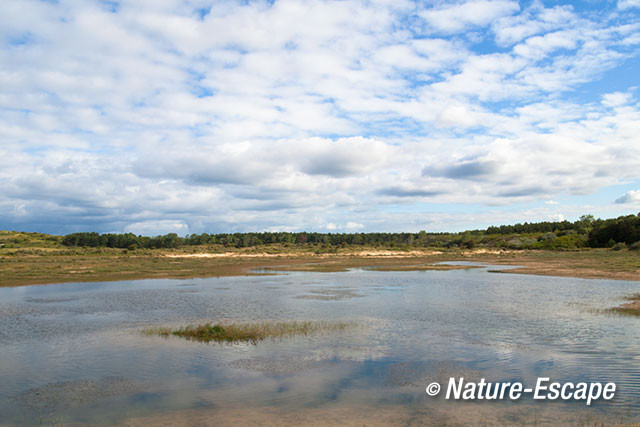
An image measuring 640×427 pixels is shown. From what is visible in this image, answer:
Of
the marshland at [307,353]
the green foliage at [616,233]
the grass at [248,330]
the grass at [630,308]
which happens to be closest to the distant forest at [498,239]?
the green foliage at [616,233]

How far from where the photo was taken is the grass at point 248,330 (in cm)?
2088

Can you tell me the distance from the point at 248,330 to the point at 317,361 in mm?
6408

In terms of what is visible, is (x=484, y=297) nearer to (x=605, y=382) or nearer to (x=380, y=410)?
(x=605, y=382)

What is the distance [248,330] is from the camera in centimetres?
2209

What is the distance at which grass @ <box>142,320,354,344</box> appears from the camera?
2088 cm

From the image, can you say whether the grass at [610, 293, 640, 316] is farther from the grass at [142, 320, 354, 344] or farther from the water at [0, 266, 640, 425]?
the grass at [142, 320, 354, 344]

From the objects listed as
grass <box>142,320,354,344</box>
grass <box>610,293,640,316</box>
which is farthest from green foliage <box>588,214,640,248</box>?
grass <box>142,320,354,344</box>

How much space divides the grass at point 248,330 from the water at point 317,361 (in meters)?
0.90

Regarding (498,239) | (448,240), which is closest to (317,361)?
(498,239)

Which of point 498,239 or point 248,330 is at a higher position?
point 498,239

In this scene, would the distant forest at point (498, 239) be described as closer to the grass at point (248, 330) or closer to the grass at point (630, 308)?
the grass at point (630, 308)

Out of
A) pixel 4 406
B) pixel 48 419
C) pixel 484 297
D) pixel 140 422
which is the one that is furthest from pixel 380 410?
pixel 484 297

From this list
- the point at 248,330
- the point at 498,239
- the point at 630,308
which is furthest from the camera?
the point at 498,239

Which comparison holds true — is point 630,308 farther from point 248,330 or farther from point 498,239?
point 498,239
